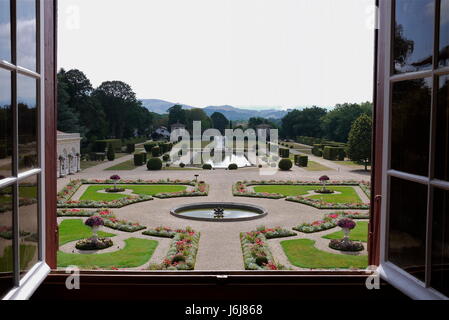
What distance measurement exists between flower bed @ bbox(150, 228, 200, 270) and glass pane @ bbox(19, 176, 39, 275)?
7.42m

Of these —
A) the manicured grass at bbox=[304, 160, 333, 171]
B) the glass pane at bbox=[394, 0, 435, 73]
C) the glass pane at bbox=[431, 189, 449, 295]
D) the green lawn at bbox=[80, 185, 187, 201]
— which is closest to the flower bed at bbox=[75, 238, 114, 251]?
the green lawn at bbox=[80, 185, 187, 201]


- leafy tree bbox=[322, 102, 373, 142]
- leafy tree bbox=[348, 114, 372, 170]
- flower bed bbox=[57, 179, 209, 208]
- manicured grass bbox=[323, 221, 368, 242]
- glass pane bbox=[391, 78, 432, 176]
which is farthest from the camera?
leafy tree bbox=[322, 102, 373, 142]

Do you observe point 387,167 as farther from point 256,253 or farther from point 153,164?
point 153,164

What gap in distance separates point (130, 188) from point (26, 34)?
20.4 m

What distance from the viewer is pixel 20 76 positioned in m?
2.32

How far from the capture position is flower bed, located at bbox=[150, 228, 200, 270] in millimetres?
10012

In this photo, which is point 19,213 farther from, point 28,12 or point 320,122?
point 320,122

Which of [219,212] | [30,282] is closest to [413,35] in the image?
[30,282]

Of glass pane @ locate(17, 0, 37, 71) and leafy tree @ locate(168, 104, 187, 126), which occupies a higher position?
leafy tree @ locate(168, 104, 187, 126)

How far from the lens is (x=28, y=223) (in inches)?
97.4

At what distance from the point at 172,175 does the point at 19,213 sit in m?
25.1

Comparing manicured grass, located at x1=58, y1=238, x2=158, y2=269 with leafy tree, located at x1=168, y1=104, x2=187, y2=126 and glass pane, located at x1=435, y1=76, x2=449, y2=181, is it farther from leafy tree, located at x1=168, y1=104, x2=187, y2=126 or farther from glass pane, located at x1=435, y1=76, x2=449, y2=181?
leafy tree, located at x1=168, y1=104, x2=187, y2=126

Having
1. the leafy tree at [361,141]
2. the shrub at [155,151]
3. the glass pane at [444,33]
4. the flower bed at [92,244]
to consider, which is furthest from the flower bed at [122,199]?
the glass pane at [444,33]

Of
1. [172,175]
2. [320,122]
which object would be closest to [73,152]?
[172,175]
